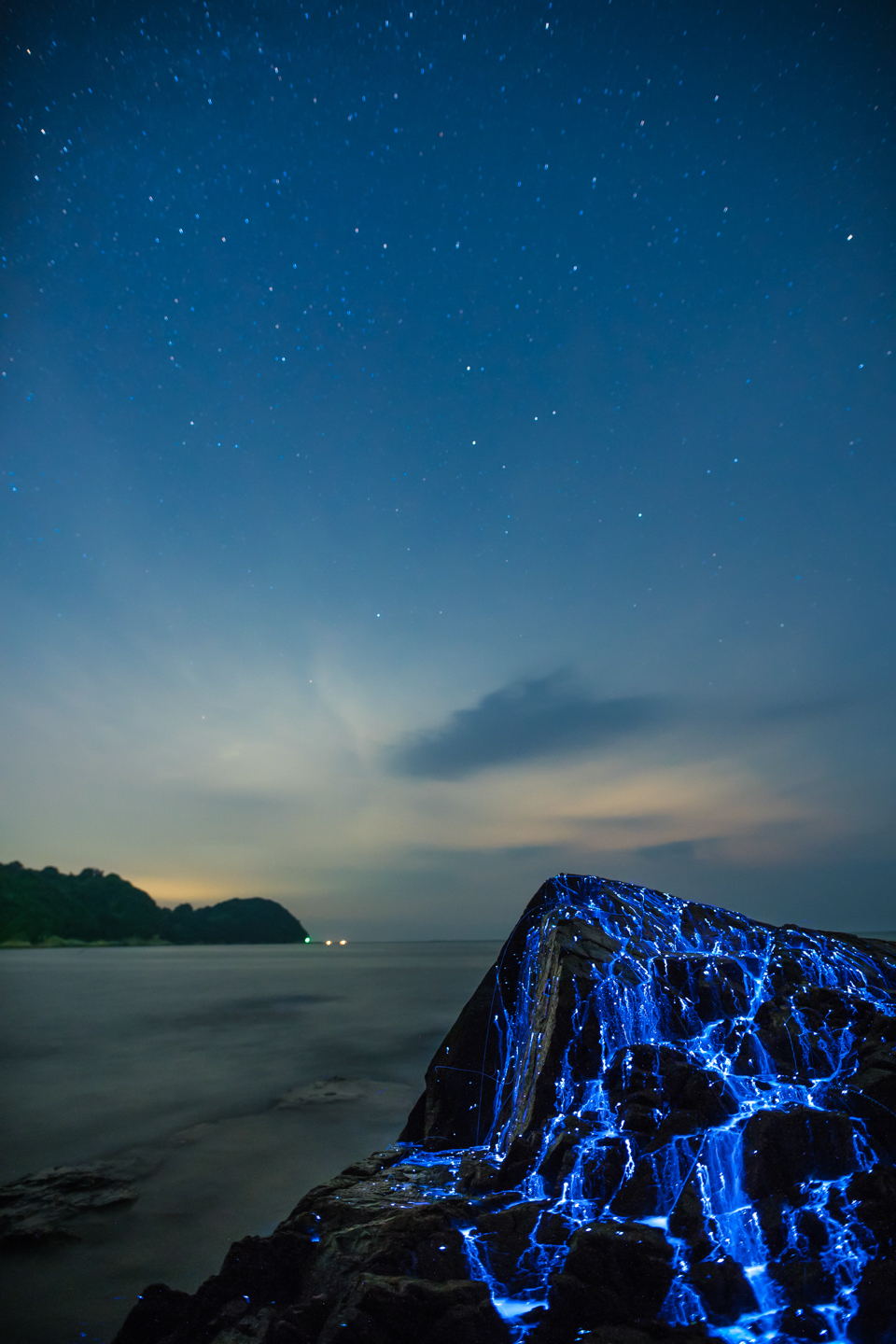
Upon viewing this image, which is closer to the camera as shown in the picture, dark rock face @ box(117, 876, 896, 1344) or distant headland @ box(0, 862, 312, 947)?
dark rock face @ box(117, 876, 896, 1344)

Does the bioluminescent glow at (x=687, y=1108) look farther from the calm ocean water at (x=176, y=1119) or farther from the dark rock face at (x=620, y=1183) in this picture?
the calm ocean water at (x=176, y=1119)

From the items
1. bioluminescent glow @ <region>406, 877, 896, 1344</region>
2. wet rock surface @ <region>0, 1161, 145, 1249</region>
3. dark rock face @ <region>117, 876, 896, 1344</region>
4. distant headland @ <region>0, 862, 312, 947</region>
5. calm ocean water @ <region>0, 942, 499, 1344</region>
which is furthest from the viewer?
distant headland @ <region>0, 862, 312, 947</region>

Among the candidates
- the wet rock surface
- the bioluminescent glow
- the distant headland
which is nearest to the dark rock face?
the bioluminescent glow

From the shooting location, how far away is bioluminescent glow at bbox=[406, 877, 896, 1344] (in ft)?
13.9

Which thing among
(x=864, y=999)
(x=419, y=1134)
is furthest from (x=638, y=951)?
(x=419, y=1134)

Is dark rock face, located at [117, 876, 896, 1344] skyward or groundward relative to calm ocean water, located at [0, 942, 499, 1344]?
skyward

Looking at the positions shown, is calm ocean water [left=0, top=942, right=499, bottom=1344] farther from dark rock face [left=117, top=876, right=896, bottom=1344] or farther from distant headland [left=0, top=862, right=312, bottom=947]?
distant headland [left=0, top=862, right=312, bottom=947]

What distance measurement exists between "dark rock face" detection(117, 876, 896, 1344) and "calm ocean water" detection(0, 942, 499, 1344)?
2.06 meters

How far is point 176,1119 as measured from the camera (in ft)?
41.8

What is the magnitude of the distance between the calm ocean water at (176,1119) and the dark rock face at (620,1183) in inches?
81.3

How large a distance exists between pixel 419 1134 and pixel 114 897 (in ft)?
560

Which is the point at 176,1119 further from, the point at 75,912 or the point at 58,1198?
the point at 75,912

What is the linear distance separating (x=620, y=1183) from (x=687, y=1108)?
91cm

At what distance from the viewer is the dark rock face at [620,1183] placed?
397cm
